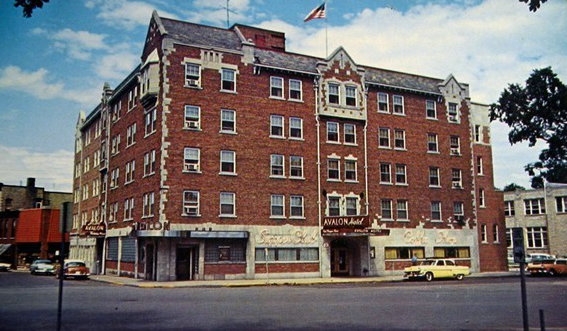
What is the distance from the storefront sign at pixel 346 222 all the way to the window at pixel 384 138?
856 cm

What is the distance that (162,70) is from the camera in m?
39.0

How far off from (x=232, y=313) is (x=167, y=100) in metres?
24.0

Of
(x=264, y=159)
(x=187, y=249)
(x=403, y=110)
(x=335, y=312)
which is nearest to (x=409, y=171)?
(x=403, y=110)

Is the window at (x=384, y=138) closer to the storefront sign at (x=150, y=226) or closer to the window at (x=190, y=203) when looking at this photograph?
the window at (x=190, y=203)

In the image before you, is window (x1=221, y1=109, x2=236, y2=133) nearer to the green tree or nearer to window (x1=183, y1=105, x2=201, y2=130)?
window (x1=183, y1=105, x2=201, y2=130)

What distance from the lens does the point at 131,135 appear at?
46.2 m

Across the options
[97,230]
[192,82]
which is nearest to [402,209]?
[192,82]

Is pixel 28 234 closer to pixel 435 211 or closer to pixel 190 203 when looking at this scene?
pixel 190 203

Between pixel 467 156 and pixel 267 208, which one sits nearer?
pixel 267 208

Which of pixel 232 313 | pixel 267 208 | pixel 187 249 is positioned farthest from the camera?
pixel 267 208

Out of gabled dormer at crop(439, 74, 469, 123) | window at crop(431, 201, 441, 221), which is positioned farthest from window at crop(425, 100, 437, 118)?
window at crop(431, 201, 441, 221)

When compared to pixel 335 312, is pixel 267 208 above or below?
above

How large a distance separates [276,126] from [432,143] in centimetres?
1579

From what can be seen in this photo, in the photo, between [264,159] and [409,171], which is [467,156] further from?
[264,159]
